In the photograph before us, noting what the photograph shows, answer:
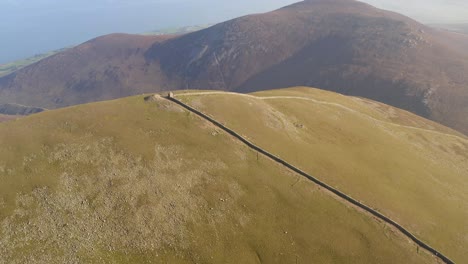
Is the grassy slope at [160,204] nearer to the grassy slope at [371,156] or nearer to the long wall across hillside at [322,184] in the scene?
the long wall across hillside at [322,184]

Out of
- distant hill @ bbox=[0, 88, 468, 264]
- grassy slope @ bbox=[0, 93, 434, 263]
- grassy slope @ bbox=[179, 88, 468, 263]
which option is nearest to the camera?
grassy slope @ bbox=[0, 93, 434, 263]

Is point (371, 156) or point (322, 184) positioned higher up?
point (322, 184)

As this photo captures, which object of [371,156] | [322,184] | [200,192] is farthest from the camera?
[371,156]

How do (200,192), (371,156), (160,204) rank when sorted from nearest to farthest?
(160,204) < (200,192) < (371,156)

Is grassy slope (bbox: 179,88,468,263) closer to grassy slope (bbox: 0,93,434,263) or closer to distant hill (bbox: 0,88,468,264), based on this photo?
distant hill (bbox: 0,88,468,264)

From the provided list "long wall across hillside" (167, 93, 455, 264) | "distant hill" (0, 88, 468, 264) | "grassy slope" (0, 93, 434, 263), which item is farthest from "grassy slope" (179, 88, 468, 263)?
"grassy slope" (0, 93, 434, 263)

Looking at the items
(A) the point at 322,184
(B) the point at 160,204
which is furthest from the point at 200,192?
(A) the point at 322,184

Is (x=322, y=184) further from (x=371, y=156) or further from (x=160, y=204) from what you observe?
(x=160, y=204)

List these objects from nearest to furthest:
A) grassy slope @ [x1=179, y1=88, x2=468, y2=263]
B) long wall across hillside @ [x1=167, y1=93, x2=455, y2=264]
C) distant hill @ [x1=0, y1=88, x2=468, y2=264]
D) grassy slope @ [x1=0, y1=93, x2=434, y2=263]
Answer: grassy slope @ [x1=0, y1=93, x2=434, y2=263], distant hill @ [x1=0, y1=88, x2=468, y2=264], long wall across hillside @ [x1=167, y1=93, x2=455, y2=264], grassy slope @ [x1=179, y1=88, x2=468, y2=263]
